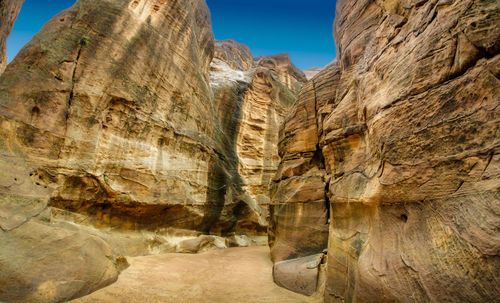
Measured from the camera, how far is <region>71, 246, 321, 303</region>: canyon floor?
5059 millimetres

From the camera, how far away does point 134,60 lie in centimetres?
987

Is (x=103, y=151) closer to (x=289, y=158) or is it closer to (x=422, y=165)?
(x=289, y=158)

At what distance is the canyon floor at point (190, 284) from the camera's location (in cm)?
506

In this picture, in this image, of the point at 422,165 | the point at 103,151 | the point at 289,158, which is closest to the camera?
the point at 422,165

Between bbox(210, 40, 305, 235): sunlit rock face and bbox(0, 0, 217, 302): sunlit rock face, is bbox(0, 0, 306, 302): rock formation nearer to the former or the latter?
bbox(0, 0, 217, 302): sunlit rock face

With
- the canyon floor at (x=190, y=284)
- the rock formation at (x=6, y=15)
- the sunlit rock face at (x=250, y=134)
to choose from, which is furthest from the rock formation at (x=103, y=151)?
the sunlit rock face at (x=250, y=134)

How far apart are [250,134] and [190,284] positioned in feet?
50.7

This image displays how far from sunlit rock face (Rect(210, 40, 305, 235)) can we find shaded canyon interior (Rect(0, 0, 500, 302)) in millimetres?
1734

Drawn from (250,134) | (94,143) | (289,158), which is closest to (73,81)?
(94,143)

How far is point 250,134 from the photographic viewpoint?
20469mm

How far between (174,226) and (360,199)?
8.93 meters

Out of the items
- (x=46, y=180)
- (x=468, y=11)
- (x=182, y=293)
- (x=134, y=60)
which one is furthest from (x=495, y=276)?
(x=134, y=60)

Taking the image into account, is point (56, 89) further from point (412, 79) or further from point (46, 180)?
point (412, 79)

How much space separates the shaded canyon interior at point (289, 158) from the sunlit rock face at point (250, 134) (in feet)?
→ 5.69
